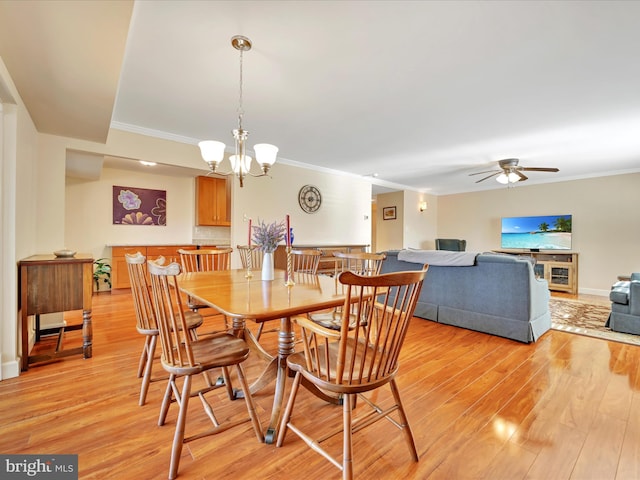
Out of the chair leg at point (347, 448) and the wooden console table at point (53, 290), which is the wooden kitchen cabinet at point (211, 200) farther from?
the chair leg at point (347, 448)

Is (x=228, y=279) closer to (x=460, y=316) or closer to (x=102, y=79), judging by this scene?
(x=102, y=79)

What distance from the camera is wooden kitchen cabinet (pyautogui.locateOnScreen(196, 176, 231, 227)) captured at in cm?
594

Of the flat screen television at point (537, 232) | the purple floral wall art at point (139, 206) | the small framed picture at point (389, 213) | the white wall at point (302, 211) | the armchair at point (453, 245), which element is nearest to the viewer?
the white wall at point (302, 211)

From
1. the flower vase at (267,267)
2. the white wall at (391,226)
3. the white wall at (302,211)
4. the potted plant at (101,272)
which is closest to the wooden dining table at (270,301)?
the flower vase at (267,267)

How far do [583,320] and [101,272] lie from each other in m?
7.21

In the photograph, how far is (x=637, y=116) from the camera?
315 cm

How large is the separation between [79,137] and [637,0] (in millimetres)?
4542

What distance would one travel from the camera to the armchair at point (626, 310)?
3109mm

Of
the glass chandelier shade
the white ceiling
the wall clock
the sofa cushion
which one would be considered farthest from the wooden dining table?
the glass chandelier shade

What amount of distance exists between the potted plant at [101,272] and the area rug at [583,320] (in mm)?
6700

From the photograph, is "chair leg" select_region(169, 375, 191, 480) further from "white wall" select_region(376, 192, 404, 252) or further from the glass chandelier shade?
"white wall" select_region(376, 192, 404, 252)

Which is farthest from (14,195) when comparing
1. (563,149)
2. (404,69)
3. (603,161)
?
(603,161)

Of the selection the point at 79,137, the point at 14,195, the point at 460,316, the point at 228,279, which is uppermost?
the point at 79,137

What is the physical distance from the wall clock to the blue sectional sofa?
2.24 metres
